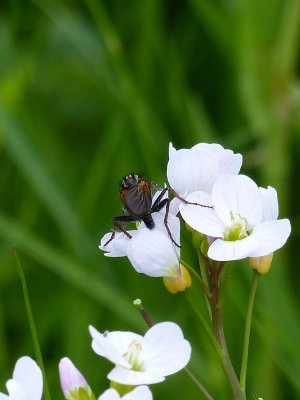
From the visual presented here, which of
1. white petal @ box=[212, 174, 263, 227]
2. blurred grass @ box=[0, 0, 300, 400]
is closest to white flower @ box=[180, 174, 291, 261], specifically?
white petal @ box=[212, 174, 263, 227]

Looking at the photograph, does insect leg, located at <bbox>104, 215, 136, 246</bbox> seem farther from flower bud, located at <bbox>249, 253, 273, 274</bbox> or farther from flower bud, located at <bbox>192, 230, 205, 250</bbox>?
flower bud, located at <bbox>249, 253, 273, 274</bbox>

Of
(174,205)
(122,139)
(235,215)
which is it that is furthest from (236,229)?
(122,139)

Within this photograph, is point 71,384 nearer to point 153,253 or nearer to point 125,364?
point 125,364

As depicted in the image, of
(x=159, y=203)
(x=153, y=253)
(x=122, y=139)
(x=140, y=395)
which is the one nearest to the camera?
(x=140, y=395)

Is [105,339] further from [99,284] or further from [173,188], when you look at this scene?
[99,284]

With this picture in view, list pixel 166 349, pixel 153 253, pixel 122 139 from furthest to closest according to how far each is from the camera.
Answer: pixel 122 139
pixel 153 253
pixel 166 349

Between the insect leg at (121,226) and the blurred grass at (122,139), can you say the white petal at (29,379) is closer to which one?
the insect leg at (121,226)

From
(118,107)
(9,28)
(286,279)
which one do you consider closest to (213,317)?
(286,279)
